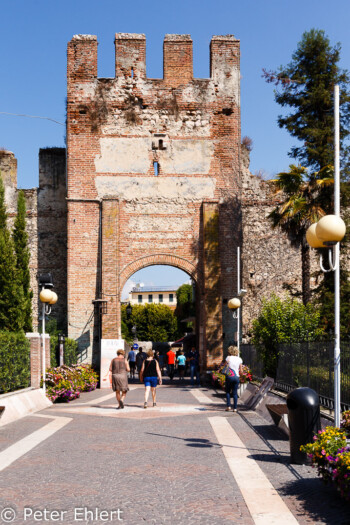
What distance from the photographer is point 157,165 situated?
2573cm

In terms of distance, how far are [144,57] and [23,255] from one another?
31.2ft

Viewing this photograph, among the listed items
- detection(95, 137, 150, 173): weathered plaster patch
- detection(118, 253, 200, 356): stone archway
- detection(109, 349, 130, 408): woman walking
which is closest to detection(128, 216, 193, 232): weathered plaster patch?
detection(118, 253, 200, 356): stone archway

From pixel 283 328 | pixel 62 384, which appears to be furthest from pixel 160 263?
pixel 62 384

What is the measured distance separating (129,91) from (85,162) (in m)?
3.48

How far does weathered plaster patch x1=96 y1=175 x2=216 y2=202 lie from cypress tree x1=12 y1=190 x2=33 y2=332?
405cm

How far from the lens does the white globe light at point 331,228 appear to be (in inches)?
306

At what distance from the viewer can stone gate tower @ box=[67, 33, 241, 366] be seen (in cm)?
2522

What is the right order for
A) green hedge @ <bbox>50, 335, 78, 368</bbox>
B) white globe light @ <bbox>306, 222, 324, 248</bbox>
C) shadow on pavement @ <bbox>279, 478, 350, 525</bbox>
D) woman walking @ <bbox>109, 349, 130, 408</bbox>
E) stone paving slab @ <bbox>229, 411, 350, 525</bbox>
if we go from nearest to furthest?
shadow on pavement @ <bbox>279, 478, 350, 525</bbox>, stone paving slab @ <bbox>229, 411, 350, 525</bbox>, white globe light @ <bbox>306, 222, 324, 248</bbox>, woman walking @ <bbox>109, 349, 130, 408</bbox>, green hedge @ <bbox>50, 335, 78, 368</bbox>

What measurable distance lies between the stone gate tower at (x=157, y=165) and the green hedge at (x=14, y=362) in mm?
9159

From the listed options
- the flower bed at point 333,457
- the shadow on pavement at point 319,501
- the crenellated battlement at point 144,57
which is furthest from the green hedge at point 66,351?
the flower bed at point 333,457

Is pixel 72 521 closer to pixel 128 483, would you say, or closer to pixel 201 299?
pixel 128 483

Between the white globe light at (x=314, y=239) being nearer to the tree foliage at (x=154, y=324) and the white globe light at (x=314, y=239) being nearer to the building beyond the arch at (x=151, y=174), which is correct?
the building beyond the arch at (x=151, y=174)

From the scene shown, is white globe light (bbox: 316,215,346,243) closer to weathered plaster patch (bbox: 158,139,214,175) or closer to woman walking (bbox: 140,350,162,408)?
woman walking (bbox: 140,350,162,408)

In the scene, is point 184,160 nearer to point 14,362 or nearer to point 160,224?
point 160,224
